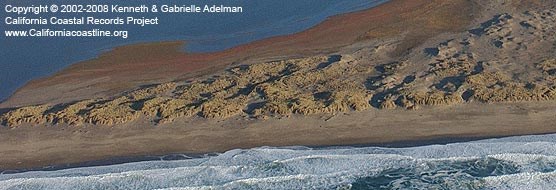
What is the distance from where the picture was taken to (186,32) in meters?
22.8

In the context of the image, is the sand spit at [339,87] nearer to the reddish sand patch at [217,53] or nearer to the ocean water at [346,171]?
the reddish sand patch at [217,53]

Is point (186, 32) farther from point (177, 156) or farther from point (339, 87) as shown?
point (177, 156)

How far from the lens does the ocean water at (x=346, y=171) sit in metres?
14.3

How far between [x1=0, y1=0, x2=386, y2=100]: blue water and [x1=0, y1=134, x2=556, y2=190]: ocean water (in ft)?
21.3

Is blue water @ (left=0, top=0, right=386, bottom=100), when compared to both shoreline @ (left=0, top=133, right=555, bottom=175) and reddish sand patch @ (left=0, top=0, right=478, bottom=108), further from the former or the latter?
shoreline @ (left=0, top=133, right=555, bottom=175)

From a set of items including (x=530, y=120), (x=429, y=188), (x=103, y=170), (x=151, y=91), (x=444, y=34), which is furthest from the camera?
(x=444, y=34)

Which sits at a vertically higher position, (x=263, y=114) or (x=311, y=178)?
(x=263, y=114)

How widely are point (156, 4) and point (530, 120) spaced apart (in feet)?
42.8

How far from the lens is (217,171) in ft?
48.8

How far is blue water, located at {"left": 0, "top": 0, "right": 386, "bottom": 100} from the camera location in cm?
2118

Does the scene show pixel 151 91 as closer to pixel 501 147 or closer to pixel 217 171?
pixel 217 171

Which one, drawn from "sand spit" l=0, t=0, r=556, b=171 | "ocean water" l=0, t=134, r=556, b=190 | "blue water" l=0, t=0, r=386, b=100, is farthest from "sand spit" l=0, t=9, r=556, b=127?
"blue water" l=0, t=0, r=386, b=100

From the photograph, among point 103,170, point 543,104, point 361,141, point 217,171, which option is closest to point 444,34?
point 543,104

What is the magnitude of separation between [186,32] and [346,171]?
9.83 meters
